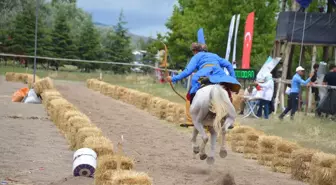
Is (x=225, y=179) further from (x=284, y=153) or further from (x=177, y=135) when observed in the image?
(x=177, y=135)

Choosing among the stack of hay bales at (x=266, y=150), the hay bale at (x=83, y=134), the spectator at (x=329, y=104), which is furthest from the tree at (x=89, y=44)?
the stack of hay bales at (x=266, y=150)

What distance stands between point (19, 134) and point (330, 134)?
8105 mm

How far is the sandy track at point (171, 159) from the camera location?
1131 centimetres

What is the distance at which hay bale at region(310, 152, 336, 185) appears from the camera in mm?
10359

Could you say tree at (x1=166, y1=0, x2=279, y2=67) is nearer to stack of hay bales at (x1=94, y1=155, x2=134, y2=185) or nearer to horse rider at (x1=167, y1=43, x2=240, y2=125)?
horse rider at (x1=167, y1=43, x2=240, y2=125)

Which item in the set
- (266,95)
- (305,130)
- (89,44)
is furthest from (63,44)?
(305,130)

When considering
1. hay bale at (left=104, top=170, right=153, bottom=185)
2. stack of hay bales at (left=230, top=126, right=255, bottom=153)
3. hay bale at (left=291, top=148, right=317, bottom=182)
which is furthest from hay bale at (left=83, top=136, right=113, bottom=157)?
stack of hay bales at (left=230, top=126, right=255, bottom=153)

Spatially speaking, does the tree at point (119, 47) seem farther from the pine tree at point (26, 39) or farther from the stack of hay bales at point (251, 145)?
the stack of hay bales at point (251, 145)

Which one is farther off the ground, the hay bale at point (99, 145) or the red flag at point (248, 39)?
the red flag at point (248, 39)

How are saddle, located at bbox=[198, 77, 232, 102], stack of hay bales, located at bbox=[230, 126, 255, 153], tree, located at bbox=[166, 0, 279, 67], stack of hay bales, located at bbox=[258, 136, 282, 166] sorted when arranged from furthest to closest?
tree, located at bbox=[166, 0, 279, 67]
stack of hay bales, located at bbox=[230, 126, 255, 153]
stack of hay bales, located at bbox=[258, 136, 282, 166]
saddle, located at bbox=[198, 77, 232, 102]

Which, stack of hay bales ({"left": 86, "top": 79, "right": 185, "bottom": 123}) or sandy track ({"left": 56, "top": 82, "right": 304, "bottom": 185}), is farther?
stack of hay bales ({"left": 86, "top": 79, "right": 185, "bottom": 123})

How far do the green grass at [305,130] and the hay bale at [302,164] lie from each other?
2.72 metres

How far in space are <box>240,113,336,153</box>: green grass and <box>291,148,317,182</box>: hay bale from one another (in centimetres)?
272

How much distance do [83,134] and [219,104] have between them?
2930mm
